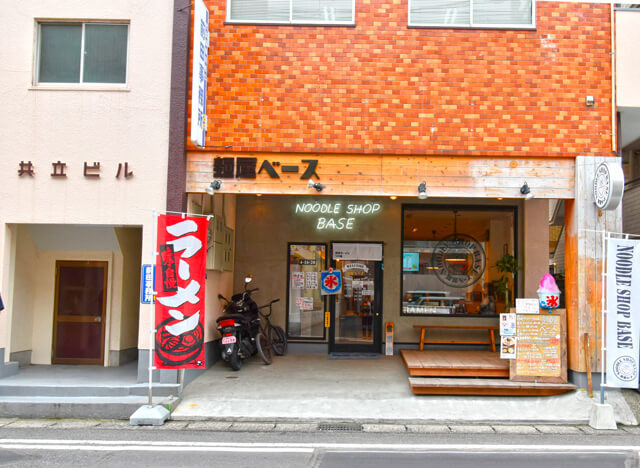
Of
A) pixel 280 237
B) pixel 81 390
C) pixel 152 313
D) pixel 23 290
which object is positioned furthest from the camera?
pixel 280 237

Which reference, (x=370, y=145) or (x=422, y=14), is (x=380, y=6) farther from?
(x=370, y=145)

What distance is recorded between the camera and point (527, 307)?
884 centimetres

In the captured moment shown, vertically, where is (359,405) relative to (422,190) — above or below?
below

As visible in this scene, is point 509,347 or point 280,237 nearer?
point 509,347

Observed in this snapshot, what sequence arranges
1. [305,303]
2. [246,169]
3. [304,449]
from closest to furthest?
[304,449]
[246,169]
[305,303]

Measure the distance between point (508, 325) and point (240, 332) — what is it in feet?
16.5

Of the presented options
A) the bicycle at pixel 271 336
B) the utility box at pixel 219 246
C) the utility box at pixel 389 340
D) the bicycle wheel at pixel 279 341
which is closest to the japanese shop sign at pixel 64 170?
the utility box at pixel 219 246

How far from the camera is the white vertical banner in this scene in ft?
27.5

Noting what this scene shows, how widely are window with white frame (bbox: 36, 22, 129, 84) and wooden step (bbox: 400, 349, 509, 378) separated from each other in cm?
735

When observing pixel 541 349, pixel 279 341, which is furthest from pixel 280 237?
pixel 541 349

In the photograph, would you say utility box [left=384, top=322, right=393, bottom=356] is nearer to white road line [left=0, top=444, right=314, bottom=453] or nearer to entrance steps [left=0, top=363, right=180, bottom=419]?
entrance steps [left=0, top=363, right=180, bottom=419]

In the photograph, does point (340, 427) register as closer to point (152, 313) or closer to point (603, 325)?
point (152, 313)

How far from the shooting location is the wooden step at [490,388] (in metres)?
8.55

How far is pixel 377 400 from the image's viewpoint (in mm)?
8562
